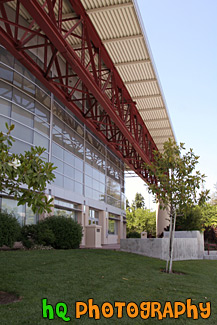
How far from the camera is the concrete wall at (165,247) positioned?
17.9 m

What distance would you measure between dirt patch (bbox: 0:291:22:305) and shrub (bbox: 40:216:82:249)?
9.87 meters

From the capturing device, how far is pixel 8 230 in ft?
47.3

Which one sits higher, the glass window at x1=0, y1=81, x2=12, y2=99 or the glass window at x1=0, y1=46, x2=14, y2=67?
the glass window at x1=0, y1=46, x2=14, y2=67

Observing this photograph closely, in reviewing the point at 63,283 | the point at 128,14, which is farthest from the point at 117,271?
the point at 128,14

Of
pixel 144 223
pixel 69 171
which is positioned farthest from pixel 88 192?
pixel 144 223

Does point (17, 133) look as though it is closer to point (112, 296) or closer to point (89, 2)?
point (89, 2)

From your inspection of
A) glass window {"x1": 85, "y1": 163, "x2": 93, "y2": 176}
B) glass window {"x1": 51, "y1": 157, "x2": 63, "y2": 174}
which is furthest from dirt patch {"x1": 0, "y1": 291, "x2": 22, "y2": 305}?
glass window {"x1": 85, "y1": 163, "x2": 93, "y2": 176}

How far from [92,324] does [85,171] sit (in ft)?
68.8

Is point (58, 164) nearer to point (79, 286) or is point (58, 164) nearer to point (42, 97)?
point (42, 97)

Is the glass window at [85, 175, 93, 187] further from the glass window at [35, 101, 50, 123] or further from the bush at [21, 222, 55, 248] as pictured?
the bush at [21, 222, 55, 248]

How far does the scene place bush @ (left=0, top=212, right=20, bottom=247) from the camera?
1427cm

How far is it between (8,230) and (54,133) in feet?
27.5

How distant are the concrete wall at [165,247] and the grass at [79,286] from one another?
5920 mm

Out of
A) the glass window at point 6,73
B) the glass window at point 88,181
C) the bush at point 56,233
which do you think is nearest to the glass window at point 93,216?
the glass window at point 88,181
